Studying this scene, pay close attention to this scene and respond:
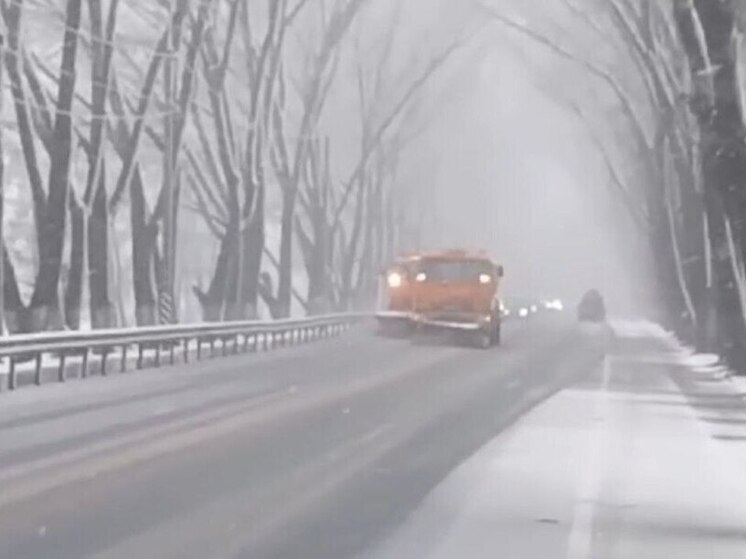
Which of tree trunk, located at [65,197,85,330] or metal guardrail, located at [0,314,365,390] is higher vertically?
tree trunk, located at [65,197,85,330]

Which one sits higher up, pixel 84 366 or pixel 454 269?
pixel 454 269

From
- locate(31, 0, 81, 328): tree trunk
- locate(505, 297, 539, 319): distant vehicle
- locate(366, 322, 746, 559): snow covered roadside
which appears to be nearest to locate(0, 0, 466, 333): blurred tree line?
locate(31, 0, 81, 328): tree trunk

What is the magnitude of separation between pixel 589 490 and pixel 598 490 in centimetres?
10

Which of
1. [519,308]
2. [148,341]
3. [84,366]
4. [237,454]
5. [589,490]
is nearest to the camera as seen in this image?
[589,490]

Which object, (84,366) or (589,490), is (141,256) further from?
(589,490)

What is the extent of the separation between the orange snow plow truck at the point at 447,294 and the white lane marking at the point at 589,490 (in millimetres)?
27675

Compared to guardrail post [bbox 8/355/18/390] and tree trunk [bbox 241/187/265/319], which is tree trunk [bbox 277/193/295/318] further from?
guardrail post [bbox 8/355/18/390]

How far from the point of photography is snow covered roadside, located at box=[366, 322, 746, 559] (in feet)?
46.1

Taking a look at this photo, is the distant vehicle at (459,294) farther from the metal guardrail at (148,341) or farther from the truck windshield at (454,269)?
the metal guardrail at (148,341)

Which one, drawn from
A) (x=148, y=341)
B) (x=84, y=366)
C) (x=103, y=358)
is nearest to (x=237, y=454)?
(x=84, y=366)

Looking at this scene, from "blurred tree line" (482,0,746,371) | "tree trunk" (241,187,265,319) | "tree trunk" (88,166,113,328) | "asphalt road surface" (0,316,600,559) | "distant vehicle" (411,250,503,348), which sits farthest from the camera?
"distant vehicle" (411,250,503,348)

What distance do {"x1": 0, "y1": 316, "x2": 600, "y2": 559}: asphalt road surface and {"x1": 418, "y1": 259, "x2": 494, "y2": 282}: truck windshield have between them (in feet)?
54.7

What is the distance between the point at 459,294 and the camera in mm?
58156

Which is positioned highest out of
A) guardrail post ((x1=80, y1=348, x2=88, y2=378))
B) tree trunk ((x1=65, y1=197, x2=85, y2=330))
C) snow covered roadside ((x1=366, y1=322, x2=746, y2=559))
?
tree trunk ((x1=65, y1=197, x2=85, y2=330))
